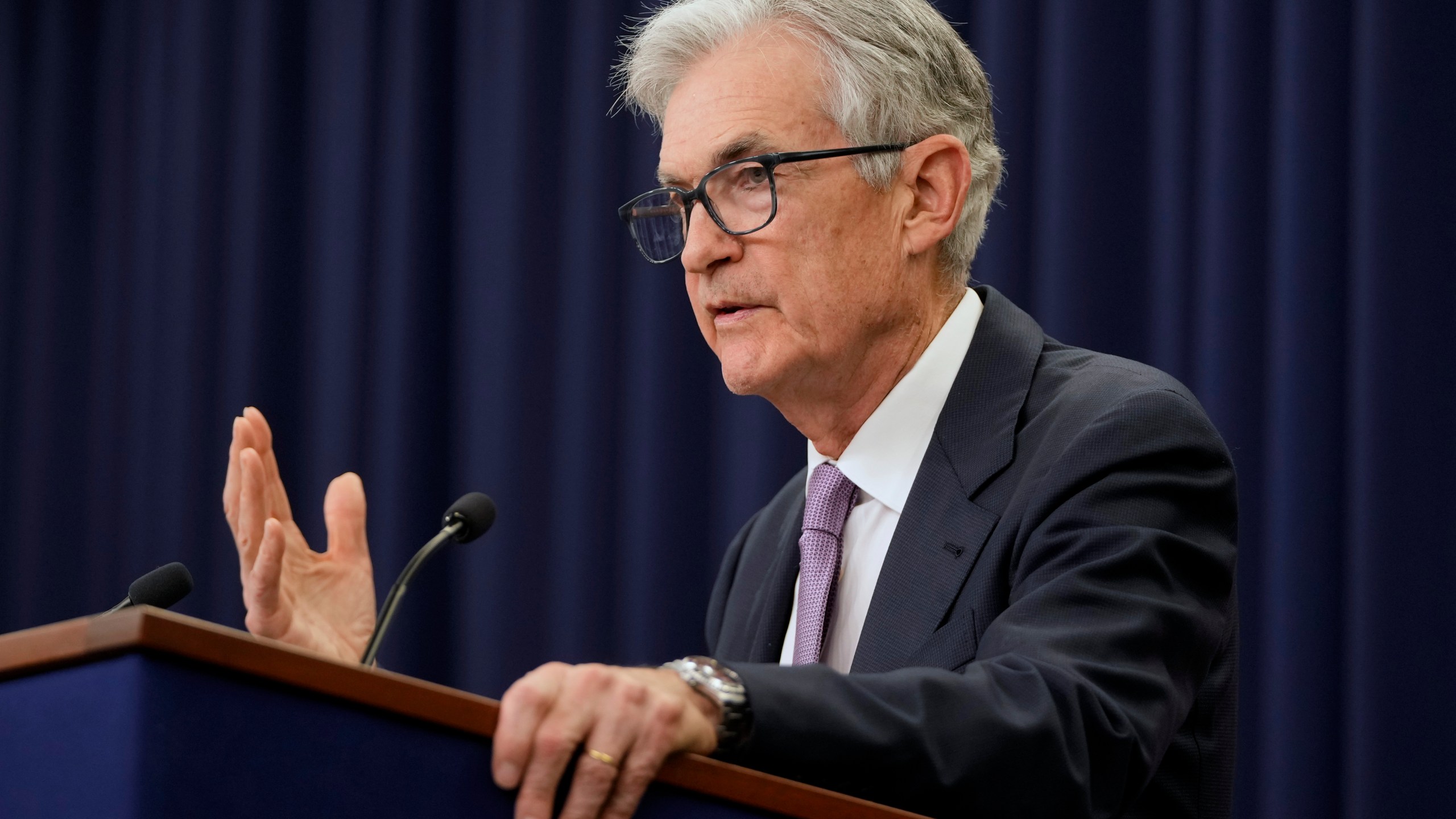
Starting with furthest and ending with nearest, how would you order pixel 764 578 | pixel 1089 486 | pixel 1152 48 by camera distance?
pixel 1152 48, pixel 764 578, pixel 1089 486

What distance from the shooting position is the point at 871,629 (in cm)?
139

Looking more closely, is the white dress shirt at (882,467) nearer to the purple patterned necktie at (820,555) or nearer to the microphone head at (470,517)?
the purple patterned necktie at (820,555)

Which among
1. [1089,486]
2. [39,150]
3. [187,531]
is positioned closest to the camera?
[1089,486]

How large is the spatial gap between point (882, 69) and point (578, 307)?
1.40 metres

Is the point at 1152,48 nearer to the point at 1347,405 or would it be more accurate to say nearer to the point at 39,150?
the point at 1347,405

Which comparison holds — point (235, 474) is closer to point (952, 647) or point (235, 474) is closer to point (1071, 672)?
point (952, 647)

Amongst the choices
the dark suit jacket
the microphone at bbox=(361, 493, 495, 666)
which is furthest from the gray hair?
the microphone at bbox=(361, 493, 495, 666)

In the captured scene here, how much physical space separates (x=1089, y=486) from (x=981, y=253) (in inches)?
53.2

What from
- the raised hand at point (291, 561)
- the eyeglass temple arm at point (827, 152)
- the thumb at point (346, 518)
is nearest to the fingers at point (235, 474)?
the raised hand at point (291, 561)

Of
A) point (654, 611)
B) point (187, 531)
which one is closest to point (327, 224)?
point (187, 531)

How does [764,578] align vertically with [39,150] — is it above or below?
below

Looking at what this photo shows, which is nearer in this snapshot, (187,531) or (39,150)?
(187,531)

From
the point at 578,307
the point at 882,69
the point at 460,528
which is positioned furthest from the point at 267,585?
the point at 578,307

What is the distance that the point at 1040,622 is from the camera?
45.4 inches
